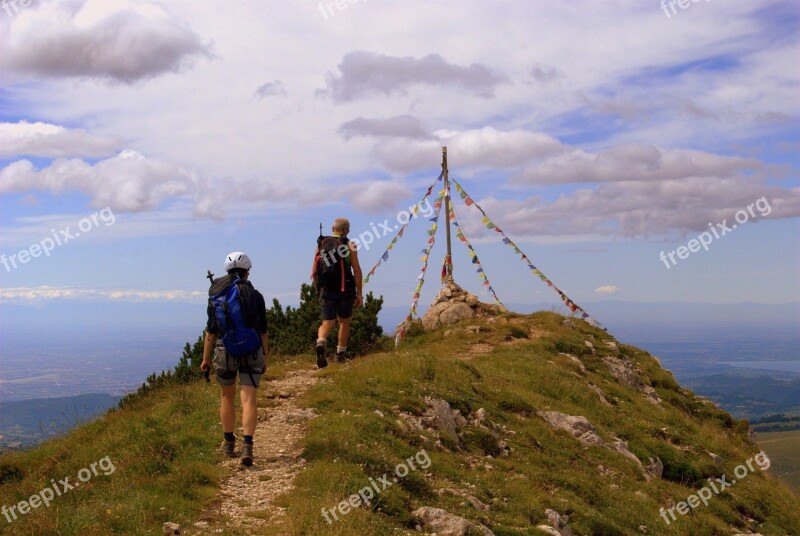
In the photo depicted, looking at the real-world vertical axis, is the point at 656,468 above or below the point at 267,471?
below

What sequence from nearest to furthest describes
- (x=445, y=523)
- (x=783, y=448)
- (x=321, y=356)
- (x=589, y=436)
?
1. (x=445, y=523)
2. (x=589, y=436)
3. (x=321, y=356)
4. (x=783, y=448)

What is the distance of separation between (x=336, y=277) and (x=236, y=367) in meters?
6.05

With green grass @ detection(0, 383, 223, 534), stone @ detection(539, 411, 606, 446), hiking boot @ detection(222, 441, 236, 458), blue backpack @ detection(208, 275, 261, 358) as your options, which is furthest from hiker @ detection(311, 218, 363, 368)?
hiking boot @ detection(222, 441, 236, 458)

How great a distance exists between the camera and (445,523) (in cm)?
855

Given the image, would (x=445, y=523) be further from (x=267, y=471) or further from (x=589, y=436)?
(x=589, y=436)

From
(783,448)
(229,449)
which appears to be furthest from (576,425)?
(783,448)

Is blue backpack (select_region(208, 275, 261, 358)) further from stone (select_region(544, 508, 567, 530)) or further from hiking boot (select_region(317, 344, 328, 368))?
hiking boot (select_region(317, 344, 328, 368))

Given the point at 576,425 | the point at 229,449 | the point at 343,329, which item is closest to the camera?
the point at 229,449

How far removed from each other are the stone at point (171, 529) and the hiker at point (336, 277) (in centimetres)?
844

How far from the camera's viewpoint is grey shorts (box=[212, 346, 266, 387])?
9828mm

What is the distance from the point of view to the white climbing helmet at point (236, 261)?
9.84 meters

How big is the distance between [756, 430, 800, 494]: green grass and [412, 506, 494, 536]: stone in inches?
6017

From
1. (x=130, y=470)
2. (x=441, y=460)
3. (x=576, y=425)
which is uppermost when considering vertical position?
(x=130, y=470)

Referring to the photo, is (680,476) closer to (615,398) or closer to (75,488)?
(615,398)
